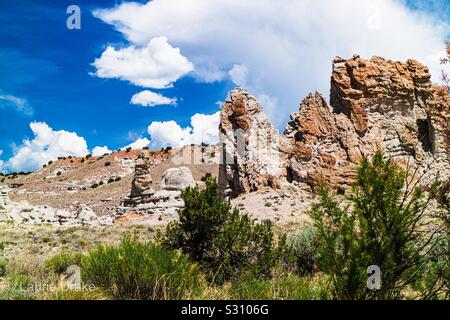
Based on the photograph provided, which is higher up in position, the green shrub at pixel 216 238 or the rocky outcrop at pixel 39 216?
the rocky outcrop at pixel 39 216

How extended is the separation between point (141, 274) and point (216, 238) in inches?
125

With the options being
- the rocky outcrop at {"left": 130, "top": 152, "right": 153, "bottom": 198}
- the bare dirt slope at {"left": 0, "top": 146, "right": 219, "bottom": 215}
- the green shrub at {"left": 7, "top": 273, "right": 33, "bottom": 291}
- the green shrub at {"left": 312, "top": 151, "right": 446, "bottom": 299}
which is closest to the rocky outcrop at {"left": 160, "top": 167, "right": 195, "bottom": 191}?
the rocky outcrop at {"left": 130, "top": 152, "right": 153, "bottom": 198}

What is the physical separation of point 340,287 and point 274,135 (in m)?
Result: 34.2

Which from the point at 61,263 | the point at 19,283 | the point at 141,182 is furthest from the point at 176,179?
the point at 19,283

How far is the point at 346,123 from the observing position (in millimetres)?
36094

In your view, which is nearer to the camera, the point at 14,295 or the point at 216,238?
the point at 14,295

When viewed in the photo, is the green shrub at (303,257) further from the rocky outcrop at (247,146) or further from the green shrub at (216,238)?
the rocky outcrop at (247,146)

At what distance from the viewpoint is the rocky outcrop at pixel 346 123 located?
116 feet

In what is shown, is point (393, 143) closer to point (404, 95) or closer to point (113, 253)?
point (404, 95)

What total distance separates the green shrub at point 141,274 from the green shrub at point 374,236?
1.94 metres

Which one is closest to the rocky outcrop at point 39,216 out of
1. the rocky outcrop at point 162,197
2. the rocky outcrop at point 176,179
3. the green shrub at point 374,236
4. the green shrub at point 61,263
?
the rocky outcrop at point 162,197

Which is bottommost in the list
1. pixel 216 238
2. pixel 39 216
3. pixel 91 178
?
pixel 216 238

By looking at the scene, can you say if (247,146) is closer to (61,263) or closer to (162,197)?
(162,197)
